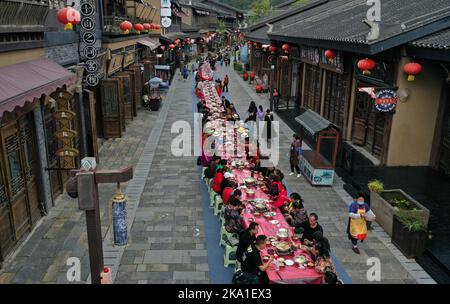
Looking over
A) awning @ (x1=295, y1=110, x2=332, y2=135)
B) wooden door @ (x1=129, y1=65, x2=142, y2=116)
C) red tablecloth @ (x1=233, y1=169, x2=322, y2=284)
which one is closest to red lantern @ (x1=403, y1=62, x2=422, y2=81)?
awning @ (x1=295, y1=110, x2=332, y2=135)

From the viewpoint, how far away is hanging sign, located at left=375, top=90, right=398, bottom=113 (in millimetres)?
13719

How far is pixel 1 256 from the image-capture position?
30.6ft

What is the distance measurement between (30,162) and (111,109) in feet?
29.3

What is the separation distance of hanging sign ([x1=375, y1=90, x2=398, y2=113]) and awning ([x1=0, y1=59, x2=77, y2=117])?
9.85 metres

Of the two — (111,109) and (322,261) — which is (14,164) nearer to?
(322,261)

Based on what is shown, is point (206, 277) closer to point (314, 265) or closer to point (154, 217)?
point (314, 265)

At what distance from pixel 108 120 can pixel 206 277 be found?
13.1 metres

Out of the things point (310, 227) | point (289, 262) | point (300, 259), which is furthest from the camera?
point (310, 227)

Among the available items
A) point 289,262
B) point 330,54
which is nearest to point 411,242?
point 289,262

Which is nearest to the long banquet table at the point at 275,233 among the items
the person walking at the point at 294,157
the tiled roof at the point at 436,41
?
the person walking at the point at 294,157

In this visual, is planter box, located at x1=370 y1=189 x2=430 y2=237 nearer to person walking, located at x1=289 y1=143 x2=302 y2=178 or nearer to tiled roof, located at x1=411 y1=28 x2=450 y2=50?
person walking, located at x1=289 y1=143 x2=302 y2=178

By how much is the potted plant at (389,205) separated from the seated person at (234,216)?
4.02 m

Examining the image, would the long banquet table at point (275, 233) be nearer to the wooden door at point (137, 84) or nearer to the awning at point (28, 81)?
the awning at point (28, 81)

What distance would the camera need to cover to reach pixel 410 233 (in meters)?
9.66
